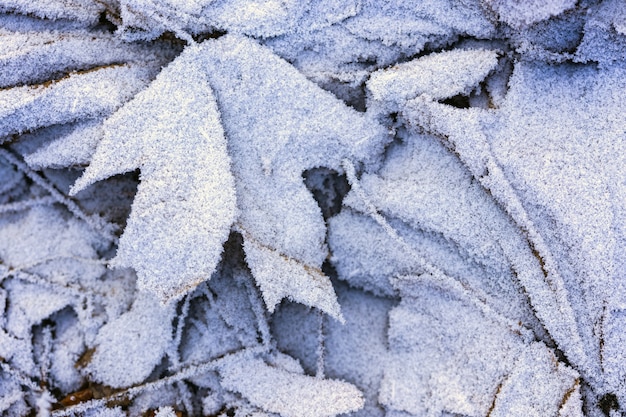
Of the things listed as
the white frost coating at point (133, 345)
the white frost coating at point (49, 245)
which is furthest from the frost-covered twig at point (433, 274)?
the white frost coating at point (49, 245)

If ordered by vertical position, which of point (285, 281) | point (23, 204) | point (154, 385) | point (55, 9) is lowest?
point (154, 385)

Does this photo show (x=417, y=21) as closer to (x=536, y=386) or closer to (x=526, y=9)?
(x=526, y=9)

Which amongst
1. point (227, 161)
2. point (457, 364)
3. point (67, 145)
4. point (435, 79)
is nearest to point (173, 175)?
point (227, 161)

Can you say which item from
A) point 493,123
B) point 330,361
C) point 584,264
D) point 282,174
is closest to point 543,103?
point 493,123

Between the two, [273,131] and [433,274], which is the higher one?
[273,131]

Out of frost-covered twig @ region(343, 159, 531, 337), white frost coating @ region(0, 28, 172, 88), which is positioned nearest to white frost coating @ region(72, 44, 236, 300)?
white frost coating @ region(0, 28, 172, 88)

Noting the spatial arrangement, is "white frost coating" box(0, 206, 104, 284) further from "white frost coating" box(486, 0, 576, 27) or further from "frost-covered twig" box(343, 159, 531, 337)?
"white frost coating" box(486, 0, 576, 27)

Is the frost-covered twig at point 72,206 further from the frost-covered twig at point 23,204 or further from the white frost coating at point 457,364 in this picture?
the white frost coating at point 457,364
